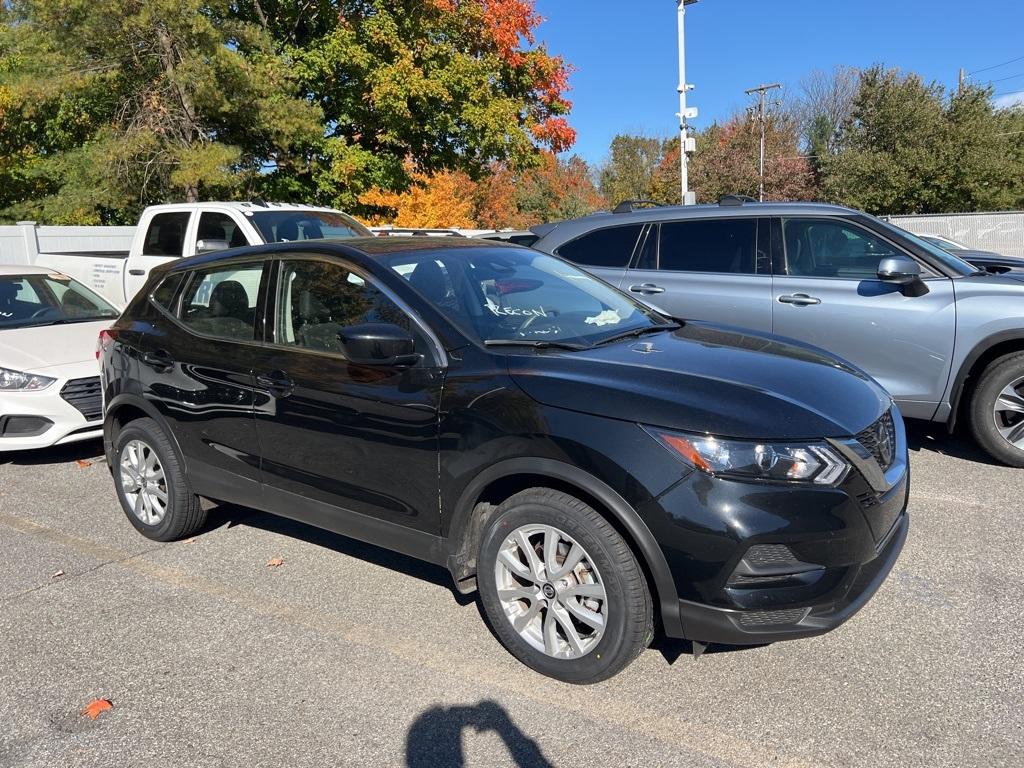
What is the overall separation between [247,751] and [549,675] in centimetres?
112

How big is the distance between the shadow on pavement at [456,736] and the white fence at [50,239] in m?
15.5

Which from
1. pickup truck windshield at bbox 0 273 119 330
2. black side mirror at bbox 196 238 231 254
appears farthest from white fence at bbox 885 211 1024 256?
pickup truck windshield at bbox 0 273 119 330

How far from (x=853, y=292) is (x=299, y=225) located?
5613mm

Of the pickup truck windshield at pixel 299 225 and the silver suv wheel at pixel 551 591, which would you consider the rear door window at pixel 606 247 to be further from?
the silver suv wheel at pixel 551 591

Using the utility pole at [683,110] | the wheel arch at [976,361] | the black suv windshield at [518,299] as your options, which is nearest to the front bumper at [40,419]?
the black suv windshield at [518,299]

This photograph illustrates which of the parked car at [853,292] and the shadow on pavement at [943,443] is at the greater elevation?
the parked car at [853,292]

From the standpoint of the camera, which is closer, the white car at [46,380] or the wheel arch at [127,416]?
the wheel arch at [127,416]

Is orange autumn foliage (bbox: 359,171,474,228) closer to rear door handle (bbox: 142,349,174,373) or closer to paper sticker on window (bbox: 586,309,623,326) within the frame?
rear door handle (bbox: 142,349,174,373)

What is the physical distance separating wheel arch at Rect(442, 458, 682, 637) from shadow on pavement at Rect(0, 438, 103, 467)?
4566mm

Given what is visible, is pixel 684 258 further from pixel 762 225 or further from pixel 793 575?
pixel 793 575

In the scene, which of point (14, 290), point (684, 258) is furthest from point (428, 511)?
point (14, 290)

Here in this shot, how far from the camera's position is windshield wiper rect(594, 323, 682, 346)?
3606 millimetres

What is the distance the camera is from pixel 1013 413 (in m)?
5.37

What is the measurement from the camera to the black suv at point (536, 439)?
273 centimetres
